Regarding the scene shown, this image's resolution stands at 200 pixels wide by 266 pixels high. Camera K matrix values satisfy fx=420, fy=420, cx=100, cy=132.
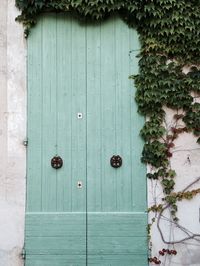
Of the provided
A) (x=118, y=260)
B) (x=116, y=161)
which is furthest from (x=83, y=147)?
(x=118, y=260)

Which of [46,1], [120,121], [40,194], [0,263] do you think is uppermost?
[46,1]

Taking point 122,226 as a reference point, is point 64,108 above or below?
above

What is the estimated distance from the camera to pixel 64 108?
5.18 meters

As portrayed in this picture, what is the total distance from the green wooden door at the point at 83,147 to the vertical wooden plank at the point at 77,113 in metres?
0.01

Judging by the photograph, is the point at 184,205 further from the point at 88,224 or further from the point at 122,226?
the point at 88,224

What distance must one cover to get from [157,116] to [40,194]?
5.59ft

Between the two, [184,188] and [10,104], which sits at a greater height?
[10,104]

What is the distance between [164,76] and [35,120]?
1.66 meters

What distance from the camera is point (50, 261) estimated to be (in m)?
5.04

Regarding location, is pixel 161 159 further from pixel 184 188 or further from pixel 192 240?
pixel 192 240

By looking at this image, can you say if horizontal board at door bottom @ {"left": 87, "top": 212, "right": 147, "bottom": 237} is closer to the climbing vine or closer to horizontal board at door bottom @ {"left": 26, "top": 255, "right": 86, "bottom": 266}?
the climbing vine

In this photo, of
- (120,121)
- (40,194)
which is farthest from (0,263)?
(120,121)

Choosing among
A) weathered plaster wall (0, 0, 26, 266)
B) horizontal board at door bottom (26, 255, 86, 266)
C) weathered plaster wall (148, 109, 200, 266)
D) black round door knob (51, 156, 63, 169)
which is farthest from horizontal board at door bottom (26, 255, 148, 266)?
black round door knob (51, 156, 63, 169)

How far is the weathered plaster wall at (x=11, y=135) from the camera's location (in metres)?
5.04
